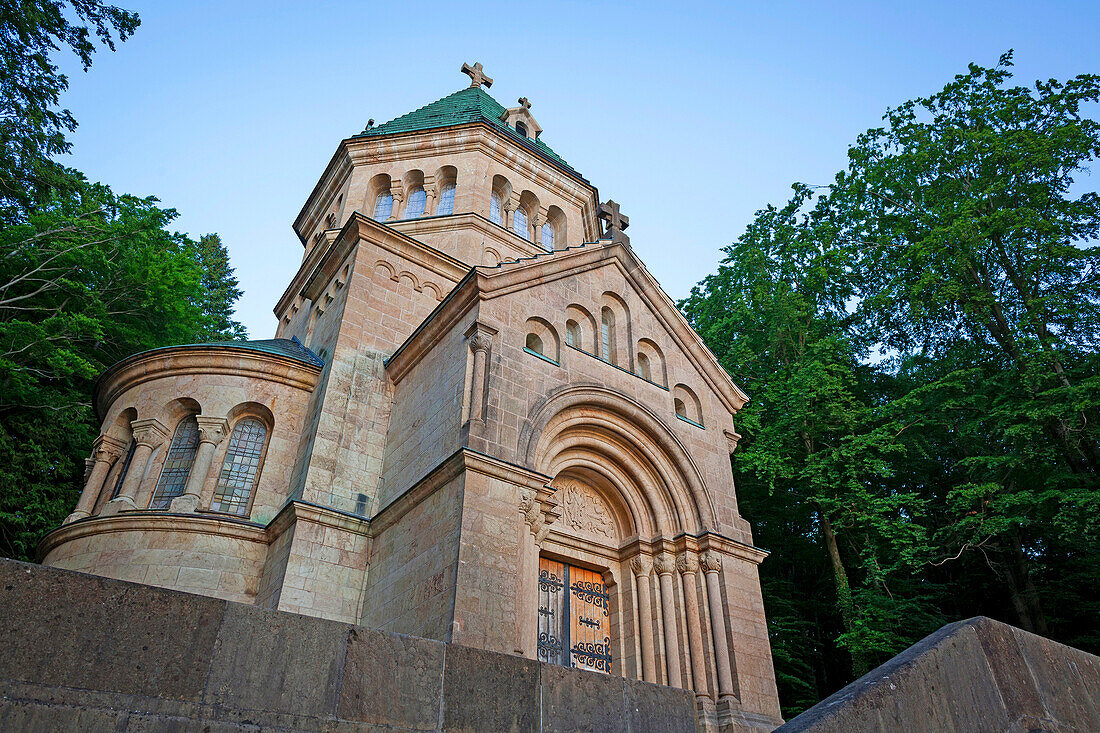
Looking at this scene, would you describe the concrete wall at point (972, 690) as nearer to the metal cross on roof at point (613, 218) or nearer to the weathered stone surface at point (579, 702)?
the weathered stone surface at point (579, 702)

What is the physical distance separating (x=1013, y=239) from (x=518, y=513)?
51.8ft

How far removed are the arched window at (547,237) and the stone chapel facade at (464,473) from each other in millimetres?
4917

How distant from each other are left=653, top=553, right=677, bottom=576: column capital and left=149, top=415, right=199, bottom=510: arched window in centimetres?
930

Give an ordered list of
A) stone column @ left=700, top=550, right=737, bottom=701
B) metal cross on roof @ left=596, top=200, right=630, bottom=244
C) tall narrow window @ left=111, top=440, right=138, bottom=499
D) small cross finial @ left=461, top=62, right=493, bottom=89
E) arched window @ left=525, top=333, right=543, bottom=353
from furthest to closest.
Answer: small cross finial @ left=461, top=62, right=493, bottom=89 < metal cross on roof @ left=596, top=200, right=630, bottom=244 < tall narrow window @ left=111, top=440, right=138, bottom=499 < arched window @ left=525, top=333, right=543, bottom=353 < stone column @ left=700, top=550, right=737, bottom=701

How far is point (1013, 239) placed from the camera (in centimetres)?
1817

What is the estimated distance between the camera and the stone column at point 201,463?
13.0 meters

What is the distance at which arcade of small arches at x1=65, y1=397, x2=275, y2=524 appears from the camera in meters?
13.4

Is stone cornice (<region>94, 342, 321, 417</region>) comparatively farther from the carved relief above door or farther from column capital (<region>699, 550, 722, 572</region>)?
column capital (<region>699, 550, 722, 572</region>)

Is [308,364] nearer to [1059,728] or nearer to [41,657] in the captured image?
[41,657]

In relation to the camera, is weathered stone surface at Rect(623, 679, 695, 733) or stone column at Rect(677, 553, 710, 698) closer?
weathered stone surface at Rect(623, 679, 695, 733)

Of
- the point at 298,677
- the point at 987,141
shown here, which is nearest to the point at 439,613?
the point at 298,677

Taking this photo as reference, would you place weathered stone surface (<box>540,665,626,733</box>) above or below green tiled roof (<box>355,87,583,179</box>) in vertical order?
below

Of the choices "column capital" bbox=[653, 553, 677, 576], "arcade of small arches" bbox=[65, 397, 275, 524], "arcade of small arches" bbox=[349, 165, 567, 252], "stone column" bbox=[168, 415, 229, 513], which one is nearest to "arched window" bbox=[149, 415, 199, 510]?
"arcade of small arches" bbox=[65, 397, 275, 524]

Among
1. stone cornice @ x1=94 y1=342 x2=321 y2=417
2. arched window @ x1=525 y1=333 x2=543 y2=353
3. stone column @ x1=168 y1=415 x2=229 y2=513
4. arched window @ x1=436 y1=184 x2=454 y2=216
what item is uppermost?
arched window @ x1=436 y1=184 x2=454 y2=216
